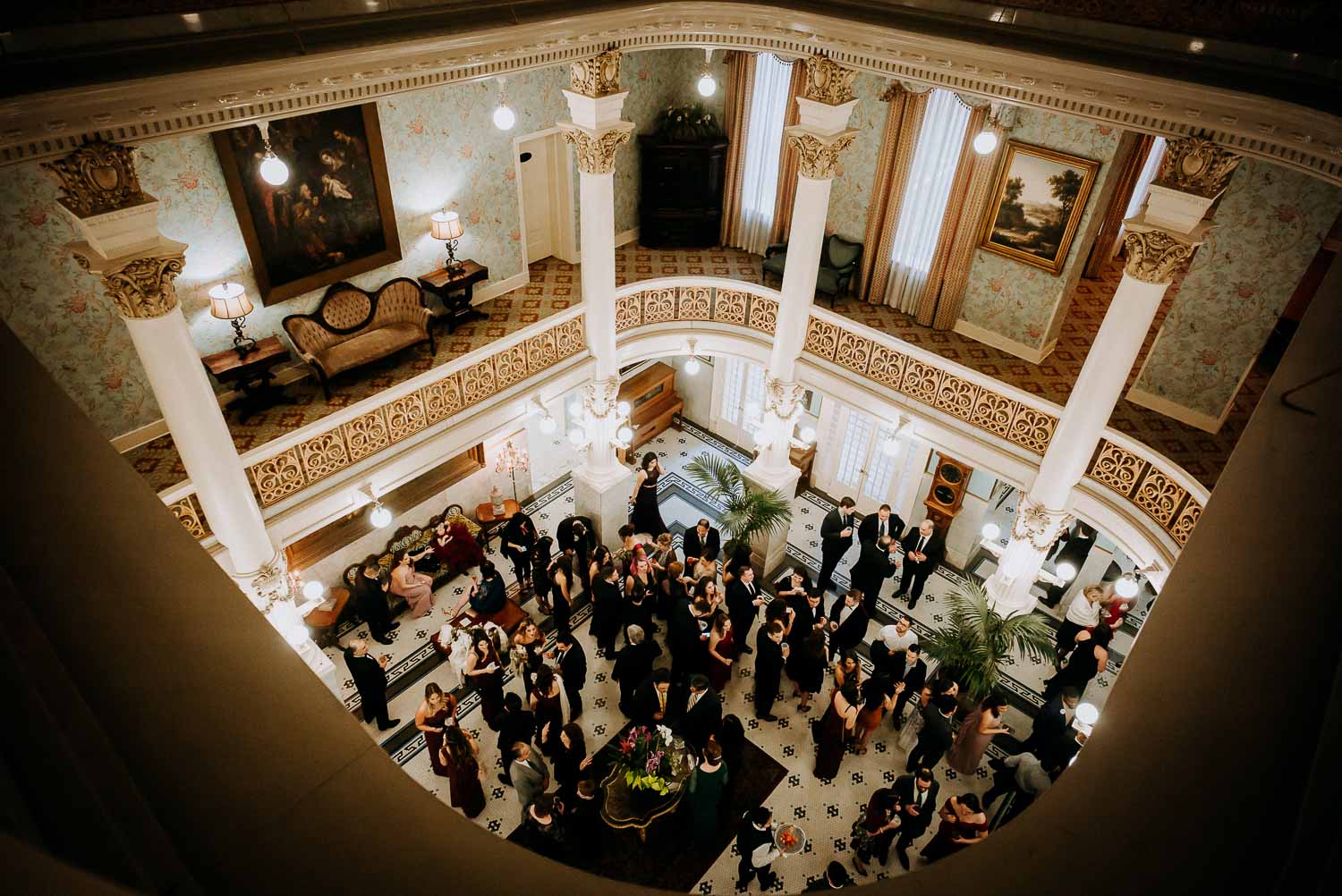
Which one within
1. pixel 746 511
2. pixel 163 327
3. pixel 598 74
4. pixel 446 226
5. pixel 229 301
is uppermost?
pixel 598 74

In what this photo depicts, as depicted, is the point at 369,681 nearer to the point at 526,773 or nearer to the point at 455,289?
the point at 526,773

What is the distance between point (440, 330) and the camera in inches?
397

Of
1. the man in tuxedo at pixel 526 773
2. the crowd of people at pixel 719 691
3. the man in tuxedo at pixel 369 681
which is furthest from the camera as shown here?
the man in tuxedo at pixel 369 681

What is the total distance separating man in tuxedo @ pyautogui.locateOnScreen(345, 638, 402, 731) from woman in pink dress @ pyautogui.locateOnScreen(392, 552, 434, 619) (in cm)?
174

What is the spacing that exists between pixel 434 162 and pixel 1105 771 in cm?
1003

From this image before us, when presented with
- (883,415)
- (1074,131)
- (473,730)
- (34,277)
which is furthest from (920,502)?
(34,277)

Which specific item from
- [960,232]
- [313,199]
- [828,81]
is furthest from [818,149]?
[313,199]

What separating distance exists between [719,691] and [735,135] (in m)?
7.95

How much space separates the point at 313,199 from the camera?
8.65m

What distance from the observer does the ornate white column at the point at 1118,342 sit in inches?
251

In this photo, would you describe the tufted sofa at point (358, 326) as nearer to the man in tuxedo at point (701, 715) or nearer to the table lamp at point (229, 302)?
the table lamp at point (229, 302)

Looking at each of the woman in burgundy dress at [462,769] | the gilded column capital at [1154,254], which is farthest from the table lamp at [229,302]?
the gilded column capital at [1154,254]

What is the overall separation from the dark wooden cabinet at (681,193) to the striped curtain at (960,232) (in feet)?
11.6

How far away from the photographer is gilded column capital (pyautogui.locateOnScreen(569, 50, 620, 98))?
7984 millimetres
